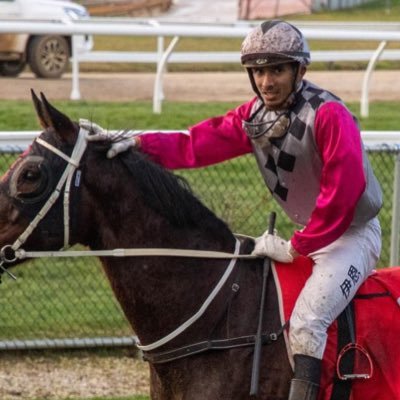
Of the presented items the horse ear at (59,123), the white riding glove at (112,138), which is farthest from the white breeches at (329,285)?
the horse ear at (59,123)

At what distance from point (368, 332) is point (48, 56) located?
13.3 meters

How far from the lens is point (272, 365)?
409 centimetres

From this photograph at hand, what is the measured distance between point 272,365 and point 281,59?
3.51 ft

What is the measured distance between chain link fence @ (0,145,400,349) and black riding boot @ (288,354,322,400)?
98.6 inches

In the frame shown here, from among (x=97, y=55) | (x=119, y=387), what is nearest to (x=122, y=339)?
(x=119, y=387)

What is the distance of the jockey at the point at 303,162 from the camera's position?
4020 mm

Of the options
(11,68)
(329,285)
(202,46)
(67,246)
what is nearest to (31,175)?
(67,246)

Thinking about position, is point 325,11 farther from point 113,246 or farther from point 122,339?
point 113,246

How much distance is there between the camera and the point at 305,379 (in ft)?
13.1

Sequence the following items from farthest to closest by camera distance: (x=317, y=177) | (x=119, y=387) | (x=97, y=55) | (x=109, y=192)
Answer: (x=97, y=55)
(x=119, y=387)
(x=317, y=177)
(x=109, y=192)

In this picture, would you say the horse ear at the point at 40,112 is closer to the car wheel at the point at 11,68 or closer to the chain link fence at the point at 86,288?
the chain link fence at the point at 86,288

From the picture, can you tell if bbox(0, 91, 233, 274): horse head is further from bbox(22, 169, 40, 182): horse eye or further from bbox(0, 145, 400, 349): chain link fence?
bbox(0, 145, 400, 349): chain link fence

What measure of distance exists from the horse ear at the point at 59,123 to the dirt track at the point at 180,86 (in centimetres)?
1002

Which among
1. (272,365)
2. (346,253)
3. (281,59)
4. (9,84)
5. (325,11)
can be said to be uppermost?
(281,59)
